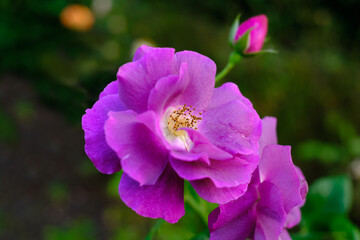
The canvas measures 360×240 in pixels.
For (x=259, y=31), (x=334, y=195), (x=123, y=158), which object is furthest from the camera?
(x=334, y=195)

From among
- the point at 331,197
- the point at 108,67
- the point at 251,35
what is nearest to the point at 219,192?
the point at 251,35

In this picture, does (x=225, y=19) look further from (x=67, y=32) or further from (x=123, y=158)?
(x=123, y=158)

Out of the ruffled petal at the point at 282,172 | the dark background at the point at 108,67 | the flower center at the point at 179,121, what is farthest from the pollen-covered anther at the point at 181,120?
the dark background at the point at 108,67

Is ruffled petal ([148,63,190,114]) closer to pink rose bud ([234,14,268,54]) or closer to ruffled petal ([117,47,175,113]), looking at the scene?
ruffled petal ([117,47,175,113])

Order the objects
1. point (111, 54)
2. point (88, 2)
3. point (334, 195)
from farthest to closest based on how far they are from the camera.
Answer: point (88, 2) < point (111, 54) < point (334, 195)

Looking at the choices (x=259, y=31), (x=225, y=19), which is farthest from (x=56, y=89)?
(x=225, y=19)

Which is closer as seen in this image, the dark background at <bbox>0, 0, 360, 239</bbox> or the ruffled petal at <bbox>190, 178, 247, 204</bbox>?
the ruffled petal at <bbox>190, 178, 247, 204</bbox>

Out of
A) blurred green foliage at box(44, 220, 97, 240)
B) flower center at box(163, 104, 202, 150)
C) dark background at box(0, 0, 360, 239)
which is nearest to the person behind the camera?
flower center at box(163, 104, 202, 150)

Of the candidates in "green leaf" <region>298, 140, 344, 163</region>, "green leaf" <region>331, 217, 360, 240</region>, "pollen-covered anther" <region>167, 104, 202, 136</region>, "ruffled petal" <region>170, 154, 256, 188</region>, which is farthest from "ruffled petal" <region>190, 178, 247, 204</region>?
"green leaf" <region>298, 140, 344, 163</region>
